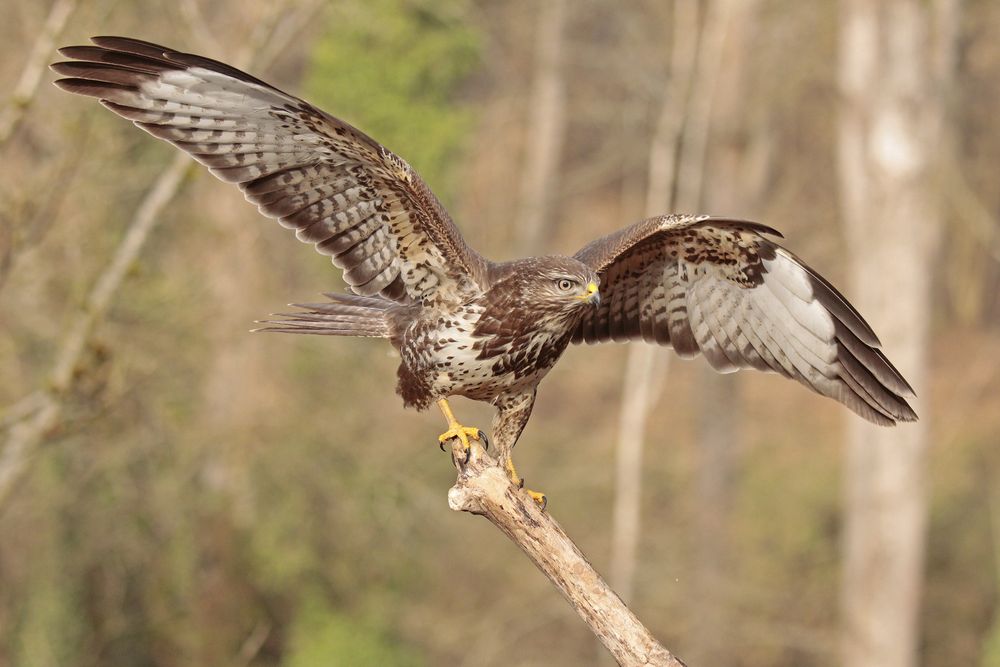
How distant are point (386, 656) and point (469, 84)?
1368 centimetres

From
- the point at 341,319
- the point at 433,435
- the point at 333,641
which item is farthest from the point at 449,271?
the point at 333,641

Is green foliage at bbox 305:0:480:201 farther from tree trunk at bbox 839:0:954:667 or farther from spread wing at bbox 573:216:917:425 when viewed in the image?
spread wing at bbox 573:216:917:425

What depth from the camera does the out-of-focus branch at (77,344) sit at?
28.7 feet

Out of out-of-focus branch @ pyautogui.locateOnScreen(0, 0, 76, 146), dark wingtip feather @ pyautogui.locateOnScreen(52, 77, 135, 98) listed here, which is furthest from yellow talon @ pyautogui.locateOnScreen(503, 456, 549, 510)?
out-of-focus branch @ pyautogui.locateOnScreen(0, 0, 76, 146)

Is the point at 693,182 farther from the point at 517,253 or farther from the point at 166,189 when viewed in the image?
the point at 166,189

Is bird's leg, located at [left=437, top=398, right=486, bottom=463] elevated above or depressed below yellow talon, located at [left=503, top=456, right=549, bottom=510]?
above

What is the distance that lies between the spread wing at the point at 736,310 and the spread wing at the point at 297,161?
2.33 ft

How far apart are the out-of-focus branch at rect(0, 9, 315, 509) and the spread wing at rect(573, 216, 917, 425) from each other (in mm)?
3719

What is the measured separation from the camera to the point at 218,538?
18047 millimetres

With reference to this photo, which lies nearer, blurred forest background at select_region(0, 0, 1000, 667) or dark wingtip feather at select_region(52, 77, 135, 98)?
dark wingtip feather at select_region(52, 77, 135, 98)

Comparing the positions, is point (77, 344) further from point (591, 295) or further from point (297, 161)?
point (591, 295)

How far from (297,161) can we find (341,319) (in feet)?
3.00

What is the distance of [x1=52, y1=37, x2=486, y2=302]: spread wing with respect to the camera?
5.41m

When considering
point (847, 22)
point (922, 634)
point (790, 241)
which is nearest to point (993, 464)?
point (922, 634)
